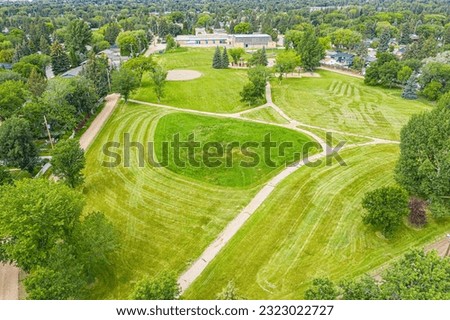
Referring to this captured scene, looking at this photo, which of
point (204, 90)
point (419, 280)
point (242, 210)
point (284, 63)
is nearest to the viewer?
point (419, 280)

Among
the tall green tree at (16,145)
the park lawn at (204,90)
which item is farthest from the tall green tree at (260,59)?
the tall green tree at (16,145)

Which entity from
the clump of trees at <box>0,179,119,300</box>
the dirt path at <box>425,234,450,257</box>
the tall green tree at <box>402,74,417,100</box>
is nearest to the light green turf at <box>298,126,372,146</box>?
the dirt path at <box>425,234,450,257</box>

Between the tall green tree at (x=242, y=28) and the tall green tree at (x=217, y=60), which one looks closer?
the tall green tree at (x=217, y=60)

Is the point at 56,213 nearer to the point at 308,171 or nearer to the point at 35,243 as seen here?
the point at 35,243

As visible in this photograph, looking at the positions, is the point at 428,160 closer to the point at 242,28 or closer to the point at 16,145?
the point at 16,145

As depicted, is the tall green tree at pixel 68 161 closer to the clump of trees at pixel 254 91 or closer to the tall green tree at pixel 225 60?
the clump of trees at pixel 254 91

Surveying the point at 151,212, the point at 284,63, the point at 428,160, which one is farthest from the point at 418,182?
the point at 284,63

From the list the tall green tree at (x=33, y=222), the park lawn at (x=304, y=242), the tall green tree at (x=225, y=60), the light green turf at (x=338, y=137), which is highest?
the tall green tree at (x=33, y=222)
